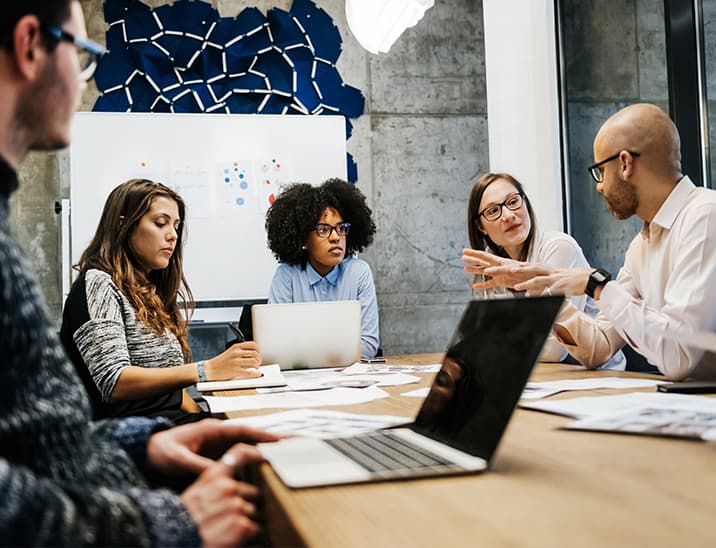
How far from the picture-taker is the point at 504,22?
14.2 feet

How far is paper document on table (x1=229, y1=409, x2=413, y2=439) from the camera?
107cm

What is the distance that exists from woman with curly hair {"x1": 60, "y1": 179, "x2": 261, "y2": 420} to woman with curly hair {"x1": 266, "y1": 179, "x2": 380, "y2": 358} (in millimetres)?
1039

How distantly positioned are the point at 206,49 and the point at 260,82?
0.40 meters

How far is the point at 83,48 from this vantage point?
87 centimetres

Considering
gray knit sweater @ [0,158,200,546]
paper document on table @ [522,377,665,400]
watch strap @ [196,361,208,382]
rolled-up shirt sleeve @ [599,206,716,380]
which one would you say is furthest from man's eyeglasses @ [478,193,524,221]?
gray knit sweater @ [0,158,200,546]

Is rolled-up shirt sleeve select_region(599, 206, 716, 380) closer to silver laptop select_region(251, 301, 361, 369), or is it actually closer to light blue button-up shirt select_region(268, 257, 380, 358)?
silver laptop select_region(251, 301, 361, 369)

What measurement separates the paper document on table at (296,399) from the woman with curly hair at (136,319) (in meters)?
0.36

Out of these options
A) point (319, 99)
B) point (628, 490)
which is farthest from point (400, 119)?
point (628, 490)

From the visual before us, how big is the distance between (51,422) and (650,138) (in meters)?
1.98

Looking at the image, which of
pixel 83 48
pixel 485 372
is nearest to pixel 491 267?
pixel 485 372

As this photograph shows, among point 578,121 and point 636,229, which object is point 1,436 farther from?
point 578,121

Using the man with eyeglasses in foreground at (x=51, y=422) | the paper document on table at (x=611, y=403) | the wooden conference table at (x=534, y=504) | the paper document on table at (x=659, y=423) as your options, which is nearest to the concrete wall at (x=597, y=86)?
the paper document on table at (x=611, y=403)

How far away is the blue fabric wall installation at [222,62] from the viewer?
15.0ft

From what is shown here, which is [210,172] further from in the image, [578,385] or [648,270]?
[578,385]
